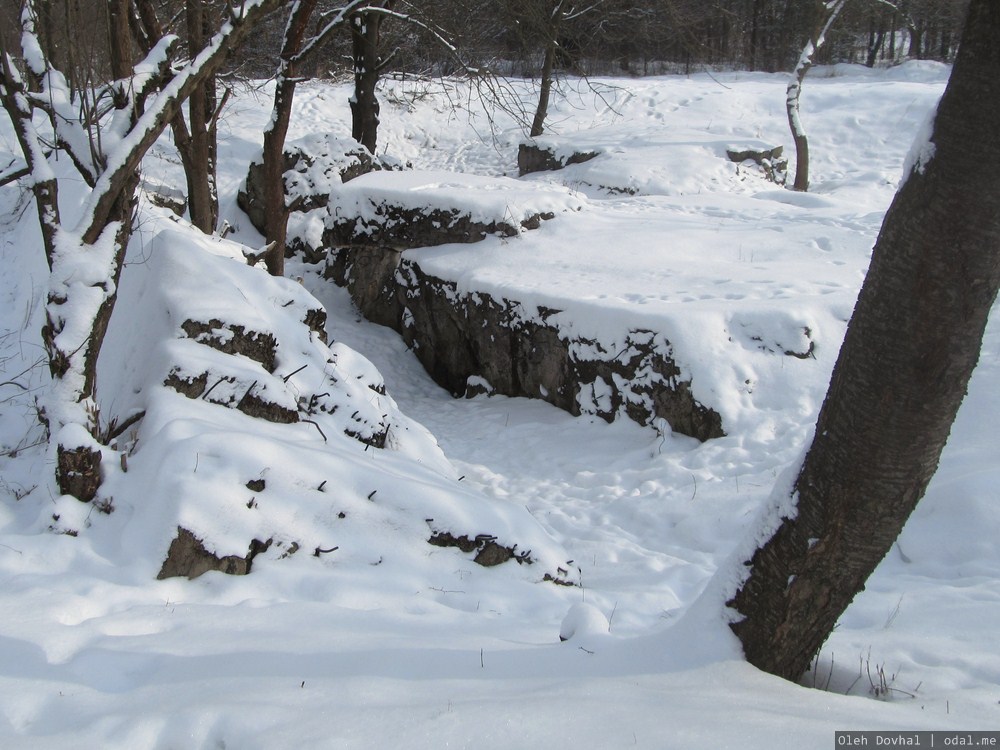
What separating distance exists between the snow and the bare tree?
12.3 inches

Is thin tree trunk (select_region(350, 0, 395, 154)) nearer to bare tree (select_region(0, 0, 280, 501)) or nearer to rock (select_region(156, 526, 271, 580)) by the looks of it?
bare tree (select_region(0, 0, 280, 501))

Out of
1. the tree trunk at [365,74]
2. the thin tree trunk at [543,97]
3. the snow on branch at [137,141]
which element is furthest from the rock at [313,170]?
the snow on branch at [137,141]

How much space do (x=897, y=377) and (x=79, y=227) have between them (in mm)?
3483

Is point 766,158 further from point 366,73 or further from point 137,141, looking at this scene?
point 137,141

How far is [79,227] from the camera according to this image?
3574mm

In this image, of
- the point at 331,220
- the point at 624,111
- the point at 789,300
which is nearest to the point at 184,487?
the point at 789,300

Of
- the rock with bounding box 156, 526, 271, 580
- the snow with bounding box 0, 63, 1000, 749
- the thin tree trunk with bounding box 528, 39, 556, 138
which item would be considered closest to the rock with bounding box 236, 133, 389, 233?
the snow with bounding box 0, 63, 1000, 749

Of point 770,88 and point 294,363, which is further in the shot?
point 770,88

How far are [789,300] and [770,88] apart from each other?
1595cm

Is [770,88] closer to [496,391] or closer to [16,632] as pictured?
[496,391]

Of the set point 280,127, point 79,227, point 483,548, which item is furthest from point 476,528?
point 280,127

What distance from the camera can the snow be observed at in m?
2.28

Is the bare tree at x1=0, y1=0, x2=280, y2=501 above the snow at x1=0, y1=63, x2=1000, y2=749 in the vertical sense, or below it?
above

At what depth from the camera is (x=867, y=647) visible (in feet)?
10.4
